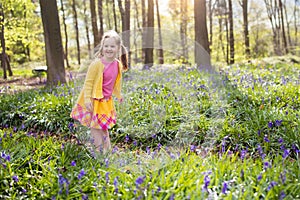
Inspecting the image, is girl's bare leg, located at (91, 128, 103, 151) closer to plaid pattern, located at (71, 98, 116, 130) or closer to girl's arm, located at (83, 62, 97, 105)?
plaid pattern, located at (71, 98, 116, 130)

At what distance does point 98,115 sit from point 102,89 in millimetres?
288

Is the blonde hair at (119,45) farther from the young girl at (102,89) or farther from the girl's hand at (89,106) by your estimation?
the girl's hand at (89,106)

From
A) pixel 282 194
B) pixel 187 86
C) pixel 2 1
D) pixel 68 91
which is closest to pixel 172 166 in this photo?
pixel 282 194

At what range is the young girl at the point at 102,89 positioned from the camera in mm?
3246

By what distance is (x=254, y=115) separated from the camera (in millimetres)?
4184

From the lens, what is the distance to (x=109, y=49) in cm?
325

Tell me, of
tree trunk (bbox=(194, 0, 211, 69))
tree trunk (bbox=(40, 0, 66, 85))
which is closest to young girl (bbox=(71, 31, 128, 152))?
tree trunk (bbox=(40, 0, 66, 85))

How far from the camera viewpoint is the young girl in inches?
128

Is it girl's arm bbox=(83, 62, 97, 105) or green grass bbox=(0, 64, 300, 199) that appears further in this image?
girl's arm bbox=(83, 62, 97, 105)

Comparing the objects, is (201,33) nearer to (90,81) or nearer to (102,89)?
(102,89)

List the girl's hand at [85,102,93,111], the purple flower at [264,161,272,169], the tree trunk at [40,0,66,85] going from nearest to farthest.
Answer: the purple flower at [264,161,272,169] < the girl's hand at [85,102,93,111] < the tree trunk at [40,0,66,85]

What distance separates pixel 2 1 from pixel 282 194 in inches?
482

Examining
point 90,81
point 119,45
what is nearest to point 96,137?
point 90,81

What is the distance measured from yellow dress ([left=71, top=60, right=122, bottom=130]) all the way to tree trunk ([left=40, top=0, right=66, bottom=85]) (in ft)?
14.2
